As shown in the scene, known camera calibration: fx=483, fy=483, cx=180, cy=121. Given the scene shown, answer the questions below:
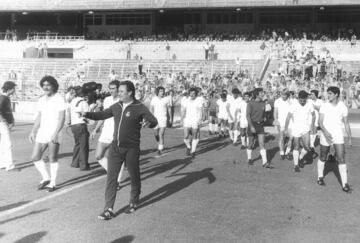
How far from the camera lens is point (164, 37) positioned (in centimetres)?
3872

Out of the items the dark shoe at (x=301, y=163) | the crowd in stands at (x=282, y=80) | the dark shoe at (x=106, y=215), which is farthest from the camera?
the crowd in stands at (x=282, y=80)

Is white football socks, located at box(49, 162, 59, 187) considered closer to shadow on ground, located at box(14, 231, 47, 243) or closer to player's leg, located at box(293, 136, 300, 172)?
shadow on ground, located at box(14, 231, 47, 243)

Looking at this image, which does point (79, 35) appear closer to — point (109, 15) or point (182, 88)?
point (109, 15)

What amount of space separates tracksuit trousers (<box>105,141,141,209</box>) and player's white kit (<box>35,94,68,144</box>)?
5.35 ft

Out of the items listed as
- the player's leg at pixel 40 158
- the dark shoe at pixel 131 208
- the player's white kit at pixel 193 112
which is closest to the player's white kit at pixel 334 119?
the dark shoe at pixel 131 208

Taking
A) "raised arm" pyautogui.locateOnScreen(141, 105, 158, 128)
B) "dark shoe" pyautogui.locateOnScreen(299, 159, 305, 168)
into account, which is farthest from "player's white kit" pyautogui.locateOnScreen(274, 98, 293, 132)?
"raised arm" pyautogui.locateOnScreen(141, 105, 158, 128)

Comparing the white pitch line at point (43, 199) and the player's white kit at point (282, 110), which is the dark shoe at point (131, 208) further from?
the player's white kit at point (282, 110)

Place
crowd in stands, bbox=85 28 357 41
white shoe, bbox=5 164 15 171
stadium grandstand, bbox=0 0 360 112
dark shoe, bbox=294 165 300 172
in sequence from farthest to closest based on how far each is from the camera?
crowd in stands, bbox=85 28 357 41
stadium grandstand, bbox=0 0 360 112
dark shoe, bbox=294 165 300 172
white shoe, bbox=5 164 15 171

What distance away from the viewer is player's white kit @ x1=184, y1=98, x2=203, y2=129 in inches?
483

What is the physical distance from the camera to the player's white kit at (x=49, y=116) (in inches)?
319

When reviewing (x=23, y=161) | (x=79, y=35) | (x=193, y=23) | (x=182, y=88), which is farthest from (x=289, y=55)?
(x=79, y=35)

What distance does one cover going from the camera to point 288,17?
3844 centimetres

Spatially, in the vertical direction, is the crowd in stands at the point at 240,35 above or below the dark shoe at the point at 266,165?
above

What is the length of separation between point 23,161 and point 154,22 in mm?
31341
